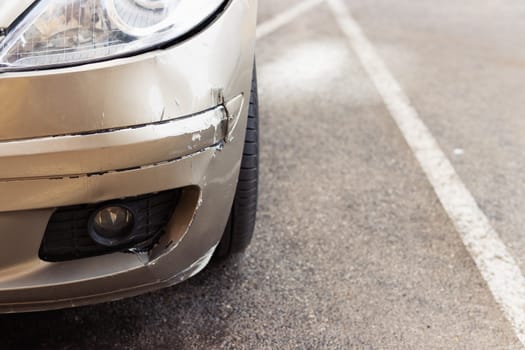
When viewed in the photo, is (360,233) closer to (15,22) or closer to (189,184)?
(189,184)

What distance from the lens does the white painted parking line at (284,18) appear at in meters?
5.03

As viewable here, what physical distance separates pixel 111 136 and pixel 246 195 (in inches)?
24.8

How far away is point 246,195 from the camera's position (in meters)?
1.84

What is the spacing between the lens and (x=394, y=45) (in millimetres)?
4688

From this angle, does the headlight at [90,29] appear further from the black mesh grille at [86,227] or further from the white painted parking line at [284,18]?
the white painted parking line at [284,18]

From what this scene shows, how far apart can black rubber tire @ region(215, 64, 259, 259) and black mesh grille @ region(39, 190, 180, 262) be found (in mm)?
359

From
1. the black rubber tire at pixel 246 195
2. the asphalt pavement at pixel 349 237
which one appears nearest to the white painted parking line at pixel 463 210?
the asphalt pavement at pixel 349 237

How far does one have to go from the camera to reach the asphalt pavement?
1798 millimetres

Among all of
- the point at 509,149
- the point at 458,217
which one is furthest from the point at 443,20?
the point at 458,217

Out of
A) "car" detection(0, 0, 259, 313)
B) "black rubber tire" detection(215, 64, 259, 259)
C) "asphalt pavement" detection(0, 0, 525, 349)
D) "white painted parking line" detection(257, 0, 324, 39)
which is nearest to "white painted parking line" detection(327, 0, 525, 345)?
"asphalt pavement" detection(0, 0, 525, 349)

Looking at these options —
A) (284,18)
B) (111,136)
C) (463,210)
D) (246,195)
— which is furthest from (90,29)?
(284,18)

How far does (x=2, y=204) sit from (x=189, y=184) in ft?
1.25

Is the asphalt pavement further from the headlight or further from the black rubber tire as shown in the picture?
the headlight

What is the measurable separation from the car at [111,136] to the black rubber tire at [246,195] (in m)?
0.22
